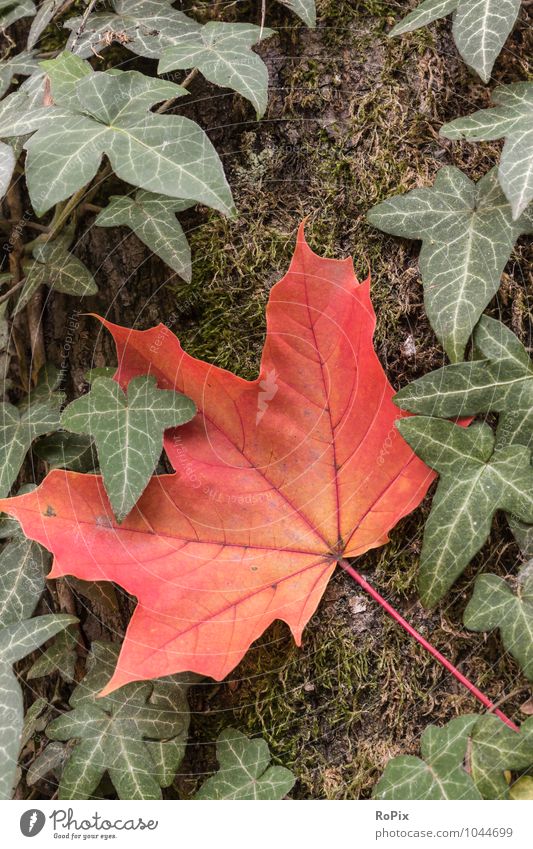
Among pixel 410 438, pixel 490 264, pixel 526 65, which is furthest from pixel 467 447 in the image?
pixel 526 65

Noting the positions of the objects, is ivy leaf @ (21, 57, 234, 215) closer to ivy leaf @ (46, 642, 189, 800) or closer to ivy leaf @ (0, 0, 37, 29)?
ivy leaf @ (0, 0, 37, 29)

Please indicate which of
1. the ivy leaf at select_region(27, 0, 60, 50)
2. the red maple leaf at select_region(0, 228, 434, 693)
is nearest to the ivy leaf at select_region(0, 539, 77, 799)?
the red maple leaf at select_region(0, 228, 434, 693)

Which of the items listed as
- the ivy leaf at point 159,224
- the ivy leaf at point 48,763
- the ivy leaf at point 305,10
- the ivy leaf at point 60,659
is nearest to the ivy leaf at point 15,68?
the ivy leaf at point 159,224

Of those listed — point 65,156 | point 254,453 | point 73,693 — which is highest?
point 65,156

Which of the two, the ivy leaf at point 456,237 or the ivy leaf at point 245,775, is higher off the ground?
the ivy leaf at point 456,237

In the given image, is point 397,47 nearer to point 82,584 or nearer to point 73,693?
point 82,584

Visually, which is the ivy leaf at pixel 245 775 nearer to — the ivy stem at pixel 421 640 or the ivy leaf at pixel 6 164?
the ivy stem at pixel 421 640
